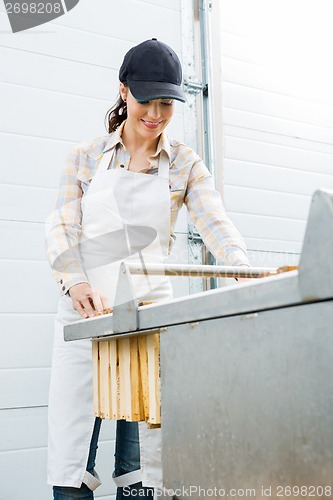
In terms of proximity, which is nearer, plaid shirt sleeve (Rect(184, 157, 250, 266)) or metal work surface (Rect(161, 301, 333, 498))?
metal work surface (Rect(161, 301, 333, 498))

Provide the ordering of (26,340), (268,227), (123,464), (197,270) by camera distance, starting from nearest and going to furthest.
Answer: (197,270) < (123,464) < (26,340) < (268,227)

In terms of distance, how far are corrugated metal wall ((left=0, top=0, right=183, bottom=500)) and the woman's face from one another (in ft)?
3.52

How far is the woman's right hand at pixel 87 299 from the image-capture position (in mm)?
1447

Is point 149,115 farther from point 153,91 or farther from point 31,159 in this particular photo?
point 31,159

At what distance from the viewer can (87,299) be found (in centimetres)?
149

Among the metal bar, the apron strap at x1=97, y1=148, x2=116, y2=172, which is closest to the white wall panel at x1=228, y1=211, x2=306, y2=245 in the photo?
the apron strap at x1=97, y1=148, x2=116, y2=172

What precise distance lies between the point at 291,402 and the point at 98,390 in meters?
0.62

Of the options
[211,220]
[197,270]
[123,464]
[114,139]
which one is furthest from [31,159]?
[197,270]

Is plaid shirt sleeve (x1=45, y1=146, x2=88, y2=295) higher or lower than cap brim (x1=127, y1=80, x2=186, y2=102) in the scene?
lower

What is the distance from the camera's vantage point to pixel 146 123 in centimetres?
178

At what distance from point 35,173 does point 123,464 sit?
4.99 feet

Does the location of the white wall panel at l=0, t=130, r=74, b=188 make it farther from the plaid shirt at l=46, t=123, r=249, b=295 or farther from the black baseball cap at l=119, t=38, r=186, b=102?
the black baseball cap at l=119, t=38, r=186, b=102

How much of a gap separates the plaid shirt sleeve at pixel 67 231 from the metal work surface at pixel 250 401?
672 millimetres

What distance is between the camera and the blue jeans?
5.28 ft
